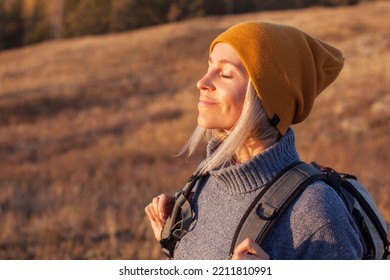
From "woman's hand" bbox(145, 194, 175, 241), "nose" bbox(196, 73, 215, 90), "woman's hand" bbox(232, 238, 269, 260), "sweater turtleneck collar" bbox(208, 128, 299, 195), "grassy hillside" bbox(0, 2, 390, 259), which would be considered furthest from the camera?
"grassy hillside" bbox(0, 2, 390, 259)

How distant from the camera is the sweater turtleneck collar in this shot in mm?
1713

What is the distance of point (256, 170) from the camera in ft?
5.64

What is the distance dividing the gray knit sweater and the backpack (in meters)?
0.03

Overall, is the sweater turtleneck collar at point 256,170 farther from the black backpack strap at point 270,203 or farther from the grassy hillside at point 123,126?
the grassy hillside at point 123,126

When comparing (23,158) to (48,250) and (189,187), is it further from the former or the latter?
(189,187)

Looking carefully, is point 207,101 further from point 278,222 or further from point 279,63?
point 278,222

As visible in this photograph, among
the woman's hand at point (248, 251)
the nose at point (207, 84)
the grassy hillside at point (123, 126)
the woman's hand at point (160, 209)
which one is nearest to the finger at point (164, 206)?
the woman's hand at point (160, 209)

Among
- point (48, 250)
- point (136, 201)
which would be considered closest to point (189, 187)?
point (48, 250)

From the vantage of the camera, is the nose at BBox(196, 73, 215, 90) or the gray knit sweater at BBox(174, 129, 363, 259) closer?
Answer: the gray knit sweater at BBox(174, 129, 363, 259)

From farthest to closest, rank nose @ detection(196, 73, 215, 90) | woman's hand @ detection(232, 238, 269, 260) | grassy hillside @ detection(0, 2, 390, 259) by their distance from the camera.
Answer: grassy hillside @ detection(0, 2, 390, 259), nose @ detection(196, 73, 215, 90), woman's hand @ detection(232, 238, 269, 260)

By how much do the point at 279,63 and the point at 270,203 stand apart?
428 mm

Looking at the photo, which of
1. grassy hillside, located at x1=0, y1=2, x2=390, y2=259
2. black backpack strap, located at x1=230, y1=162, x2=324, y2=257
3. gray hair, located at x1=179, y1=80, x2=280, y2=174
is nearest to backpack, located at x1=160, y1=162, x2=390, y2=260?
black backpack strap, located at x1=230, y1=162, x2=324, y2=257

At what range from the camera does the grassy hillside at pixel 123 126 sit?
20.4 feet

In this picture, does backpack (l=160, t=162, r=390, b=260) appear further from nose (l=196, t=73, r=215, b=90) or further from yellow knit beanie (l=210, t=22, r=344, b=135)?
nose (l=196, t=73, r=215, b=90)
